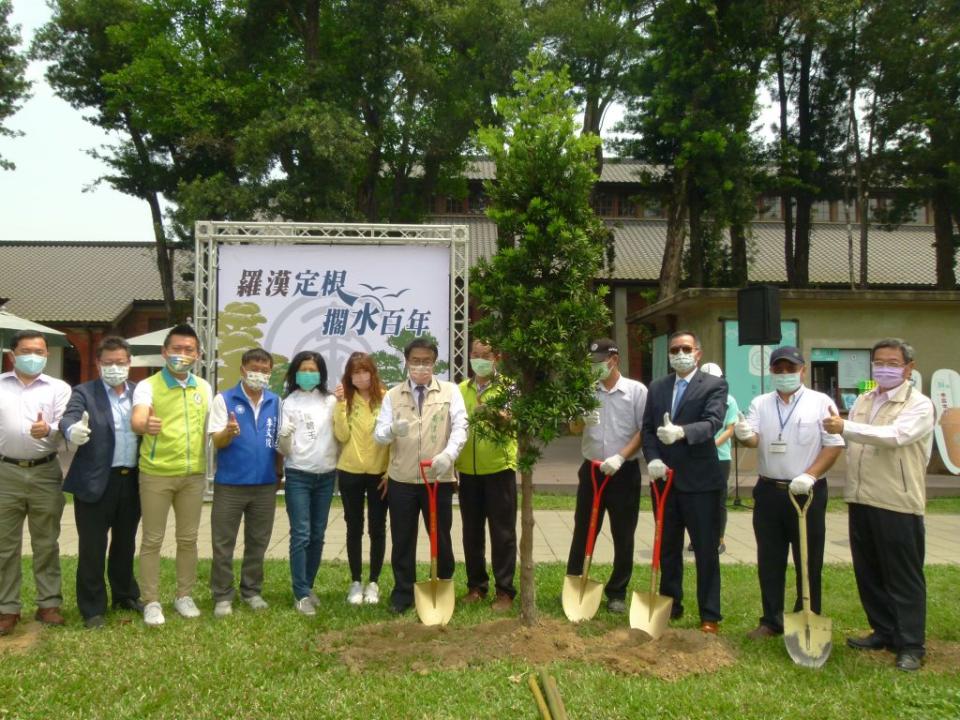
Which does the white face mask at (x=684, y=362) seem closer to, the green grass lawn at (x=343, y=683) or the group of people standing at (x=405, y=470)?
the group of people standing at (x=405, y=470)

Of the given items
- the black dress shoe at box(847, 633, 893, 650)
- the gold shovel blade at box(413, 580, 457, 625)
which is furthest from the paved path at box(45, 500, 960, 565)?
the black dress shoe at box(847, 633, 893, 650)

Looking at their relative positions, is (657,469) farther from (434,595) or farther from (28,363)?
(28,363)

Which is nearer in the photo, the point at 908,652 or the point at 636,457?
the point at 908,652

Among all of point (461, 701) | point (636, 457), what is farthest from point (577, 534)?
point (461, 701)

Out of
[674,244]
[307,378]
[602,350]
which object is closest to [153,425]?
[307,378]

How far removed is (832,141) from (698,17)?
6.58m

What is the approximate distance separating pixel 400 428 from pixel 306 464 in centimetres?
78

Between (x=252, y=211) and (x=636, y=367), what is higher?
(x=252, y=211)

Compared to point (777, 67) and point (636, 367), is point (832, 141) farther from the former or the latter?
point (636, 367)

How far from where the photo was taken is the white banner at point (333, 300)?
11281 mm

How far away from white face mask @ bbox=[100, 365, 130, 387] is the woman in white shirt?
1.10 m

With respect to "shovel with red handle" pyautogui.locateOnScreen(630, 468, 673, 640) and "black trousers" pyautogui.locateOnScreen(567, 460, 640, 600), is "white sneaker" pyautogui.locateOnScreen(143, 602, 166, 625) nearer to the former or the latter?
"black trousers" pyautogui.locateOnScreen(567, 460, 640, 600)

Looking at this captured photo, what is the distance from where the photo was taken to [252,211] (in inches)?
774

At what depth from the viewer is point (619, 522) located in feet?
19.1
